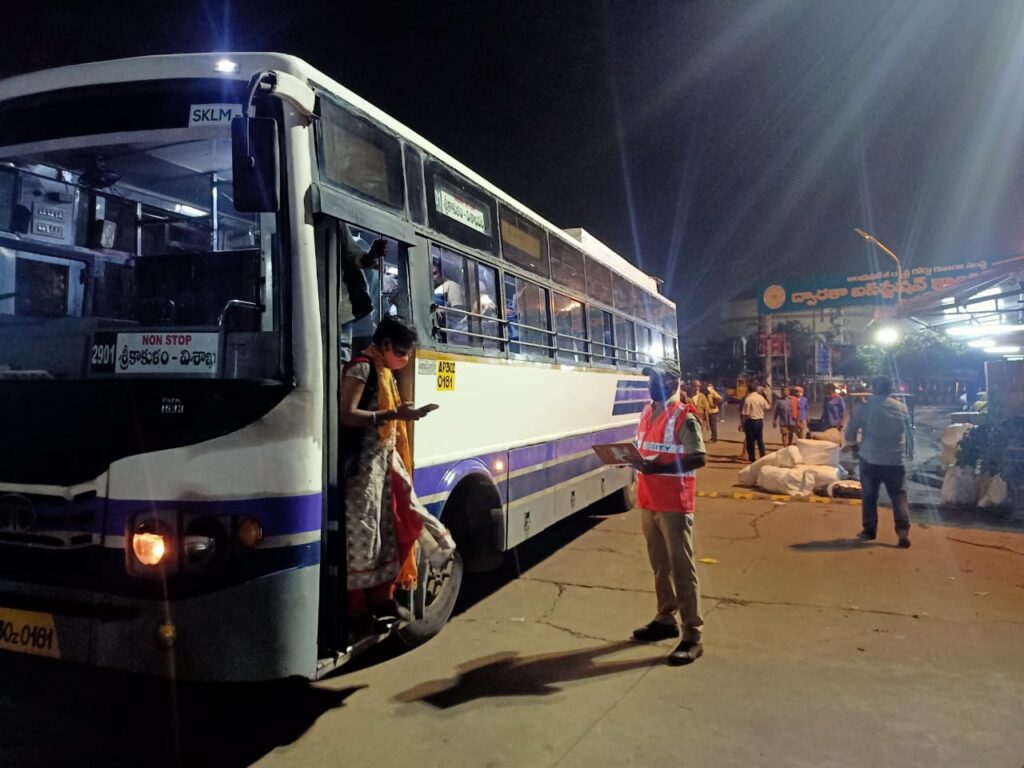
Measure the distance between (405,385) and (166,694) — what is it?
226 centimetres

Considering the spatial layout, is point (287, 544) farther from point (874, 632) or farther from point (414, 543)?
point (874, 632)

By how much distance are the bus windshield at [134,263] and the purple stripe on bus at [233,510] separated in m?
0.59

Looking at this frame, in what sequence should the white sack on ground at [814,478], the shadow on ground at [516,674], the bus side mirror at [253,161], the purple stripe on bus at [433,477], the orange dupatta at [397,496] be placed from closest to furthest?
1. the bus side mirror at [253,161]
2. the orange dupatta at [397,496]
3. the shadow on ground at [516,674]
4. the purple stripe on bus at [433,477]
5. the white sack on ground at [814,478]

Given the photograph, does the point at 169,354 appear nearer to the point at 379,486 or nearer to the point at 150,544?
the point at 150,544

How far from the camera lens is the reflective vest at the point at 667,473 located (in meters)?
5.06

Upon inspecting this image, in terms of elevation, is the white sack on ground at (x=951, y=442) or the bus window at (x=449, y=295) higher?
the bus window at (x=449, y=295)

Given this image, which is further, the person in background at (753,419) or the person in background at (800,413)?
the person in background at (800,413)

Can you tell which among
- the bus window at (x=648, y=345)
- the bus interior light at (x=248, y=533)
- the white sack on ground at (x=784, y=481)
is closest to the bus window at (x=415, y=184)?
the bus interior light at (x=248, y=533)

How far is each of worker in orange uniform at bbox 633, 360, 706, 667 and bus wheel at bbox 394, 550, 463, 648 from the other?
136 cm

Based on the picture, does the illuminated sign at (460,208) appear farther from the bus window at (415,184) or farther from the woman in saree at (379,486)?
the woman in saree at (379,486)

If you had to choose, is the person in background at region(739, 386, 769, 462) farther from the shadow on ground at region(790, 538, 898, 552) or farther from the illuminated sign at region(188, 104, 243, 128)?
the illuminated sign at region(188, 104, 243, 128)

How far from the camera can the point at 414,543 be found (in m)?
4.14

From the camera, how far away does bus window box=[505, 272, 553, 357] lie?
21.4 feet

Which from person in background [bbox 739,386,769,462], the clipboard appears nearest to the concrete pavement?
the clipboard
